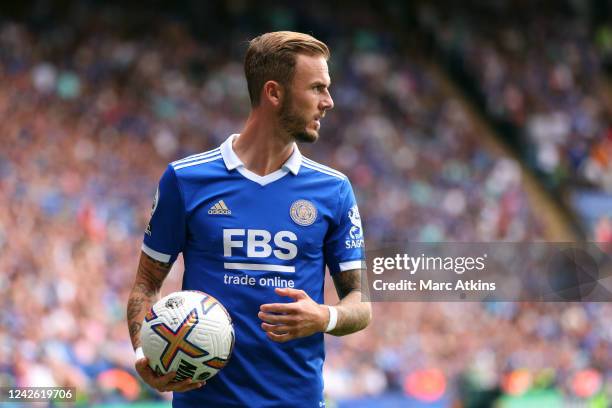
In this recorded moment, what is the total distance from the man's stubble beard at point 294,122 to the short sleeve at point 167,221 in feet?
1.48

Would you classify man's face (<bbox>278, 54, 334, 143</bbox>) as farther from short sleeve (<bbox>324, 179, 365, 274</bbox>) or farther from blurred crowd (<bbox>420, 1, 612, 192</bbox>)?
blurred crowd (<bbox>420, 1, 612, 192</bbox>)

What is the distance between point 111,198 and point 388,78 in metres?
8.08

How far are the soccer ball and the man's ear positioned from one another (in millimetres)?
765

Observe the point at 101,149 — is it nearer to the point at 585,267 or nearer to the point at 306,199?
the point at 585,267

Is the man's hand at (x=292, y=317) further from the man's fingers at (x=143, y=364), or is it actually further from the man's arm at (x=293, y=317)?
the man's fingers at (x=143, y=364)

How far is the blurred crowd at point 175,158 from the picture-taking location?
11.2 meters

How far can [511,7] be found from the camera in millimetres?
23500

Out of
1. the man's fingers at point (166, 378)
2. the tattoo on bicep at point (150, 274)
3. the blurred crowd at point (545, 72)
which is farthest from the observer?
the blurred crowd at point (545, 72)

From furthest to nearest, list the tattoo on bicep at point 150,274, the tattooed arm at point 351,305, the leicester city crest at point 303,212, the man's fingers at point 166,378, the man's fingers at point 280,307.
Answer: the tattoo on bicep at point 150,274 < the leicester city crest at point 303,212 < the tattooed arm at point 351,305 < the man's fingers at point 166,378 < the man's fingers at point 280,307

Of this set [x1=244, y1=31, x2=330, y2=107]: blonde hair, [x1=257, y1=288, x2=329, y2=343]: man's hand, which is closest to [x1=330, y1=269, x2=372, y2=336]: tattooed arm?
[x1=257, y1=288, x2=329, y2=343]: man's hand

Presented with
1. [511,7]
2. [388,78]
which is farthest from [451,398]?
[511,7]

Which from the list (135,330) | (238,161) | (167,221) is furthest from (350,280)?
(135,330)

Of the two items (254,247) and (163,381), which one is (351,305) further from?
(163,381)

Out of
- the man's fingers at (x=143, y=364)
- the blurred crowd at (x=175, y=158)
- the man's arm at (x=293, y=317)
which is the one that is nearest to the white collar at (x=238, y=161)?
the man's arm at (x=293, y=317)
